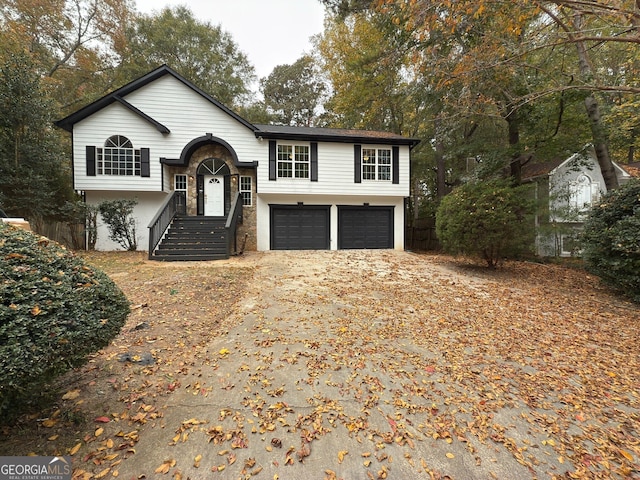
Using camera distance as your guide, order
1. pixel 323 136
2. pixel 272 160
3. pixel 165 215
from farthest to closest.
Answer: pixel 323 136 < pixel 272 160 < pixel 165 215

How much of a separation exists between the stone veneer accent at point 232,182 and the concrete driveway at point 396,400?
781 cm

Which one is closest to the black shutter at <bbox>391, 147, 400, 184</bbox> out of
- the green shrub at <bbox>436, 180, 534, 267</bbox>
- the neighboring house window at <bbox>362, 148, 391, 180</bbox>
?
the neighboring house window at <bbox>362, 148, 391, 180</bbox>

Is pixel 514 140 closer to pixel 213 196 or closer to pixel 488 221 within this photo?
pixel 488 221

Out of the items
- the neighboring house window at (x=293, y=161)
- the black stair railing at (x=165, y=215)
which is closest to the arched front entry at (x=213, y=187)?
the black stair railing at (x=165, y=215)

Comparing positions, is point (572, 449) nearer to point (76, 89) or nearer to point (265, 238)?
point (265, 238)

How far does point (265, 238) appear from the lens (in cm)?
1310

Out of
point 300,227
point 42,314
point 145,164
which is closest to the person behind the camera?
point 42,314

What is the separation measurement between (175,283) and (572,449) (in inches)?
264

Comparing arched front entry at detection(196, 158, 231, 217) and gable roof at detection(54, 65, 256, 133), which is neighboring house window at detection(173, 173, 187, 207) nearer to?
arched front entry at detection(196, 158, 231, 217)

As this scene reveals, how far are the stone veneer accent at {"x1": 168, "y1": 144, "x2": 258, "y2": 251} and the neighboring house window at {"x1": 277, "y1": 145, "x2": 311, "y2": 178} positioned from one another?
1362 millimetres

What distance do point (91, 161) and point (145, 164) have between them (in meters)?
2.05

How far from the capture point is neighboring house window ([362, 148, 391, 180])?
45.0 feet

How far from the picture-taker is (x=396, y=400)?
2.83 metres

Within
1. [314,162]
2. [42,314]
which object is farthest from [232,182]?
[42,314]
